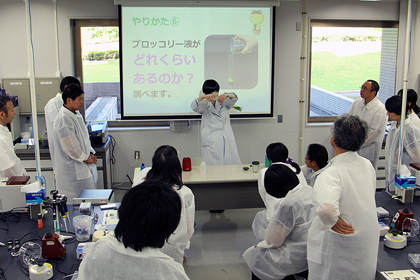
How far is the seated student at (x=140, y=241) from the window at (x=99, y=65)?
4090mm

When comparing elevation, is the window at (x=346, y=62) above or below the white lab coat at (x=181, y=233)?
above

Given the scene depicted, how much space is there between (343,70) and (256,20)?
1.47m

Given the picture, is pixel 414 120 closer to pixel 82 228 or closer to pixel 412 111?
pixel 412 111

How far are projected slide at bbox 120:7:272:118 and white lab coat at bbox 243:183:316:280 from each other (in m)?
2.86

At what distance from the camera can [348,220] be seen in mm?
2086

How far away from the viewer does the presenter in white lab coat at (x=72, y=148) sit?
365 cm

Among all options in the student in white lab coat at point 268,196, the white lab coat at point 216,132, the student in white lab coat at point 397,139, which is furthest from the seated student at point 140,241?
the white lab coat at point 216,132

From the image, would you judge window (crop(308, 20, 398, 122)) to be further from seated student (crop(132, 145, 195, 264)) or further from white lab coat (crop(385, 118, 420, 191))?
seated student (crop(132, 145, 195, 264))

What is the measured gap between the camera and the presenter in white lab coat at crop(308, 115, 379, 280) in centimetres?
207

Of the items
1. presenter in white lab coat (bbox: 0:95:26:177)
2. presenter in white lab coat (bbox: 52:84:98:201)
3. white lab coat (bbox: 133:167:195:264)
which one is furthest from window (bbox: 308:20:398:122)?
presenter in white lab coat (bbox: 0:95:26:177)

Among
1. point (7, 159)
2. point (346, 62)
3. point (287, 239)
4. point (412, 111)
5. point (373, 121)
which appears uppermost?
point (346, 62)

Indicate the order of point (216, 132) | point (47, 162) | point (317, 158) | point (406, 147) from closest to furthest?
point (317, 158) < point (406, 147) < point (216, 132) < point (47, 162)

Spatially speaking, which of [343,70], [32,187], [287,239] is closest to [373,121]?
[343,70]

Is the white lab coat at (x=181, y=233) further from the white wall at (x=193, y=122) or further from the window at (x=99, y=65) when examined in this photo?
the window at (x=99, y=65)
